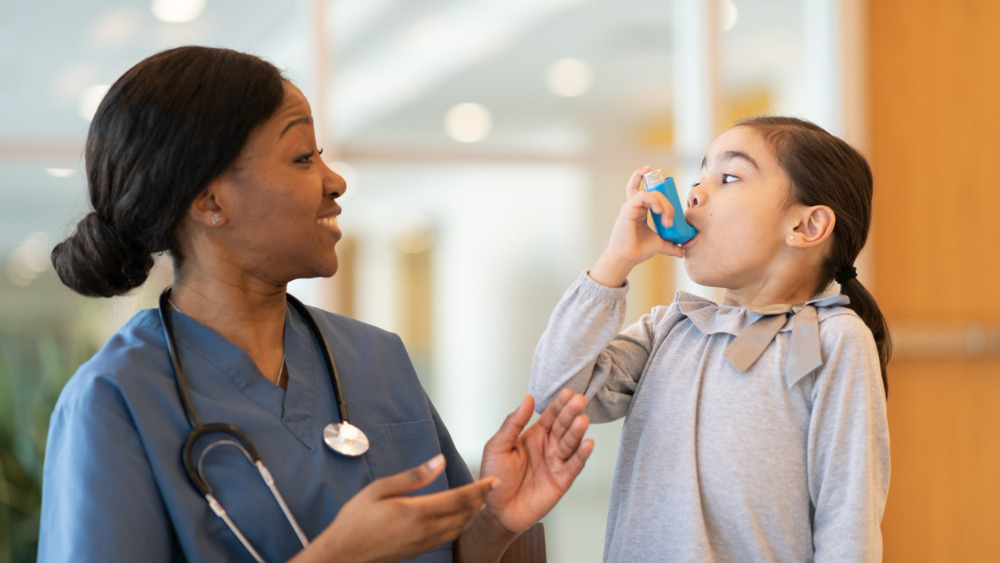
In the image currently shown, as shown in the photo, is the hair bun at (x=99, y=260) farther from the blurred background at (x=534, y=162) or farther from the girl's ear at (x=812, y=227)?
the blurred background at (x=534, y=162)

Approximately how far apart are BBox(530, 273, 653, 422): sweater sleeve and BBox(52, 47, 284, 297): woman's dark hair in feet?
1.66

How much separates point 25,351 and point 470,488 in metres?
2.09

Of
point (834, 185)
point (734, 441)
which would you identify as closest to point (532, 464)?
point (734, 441)

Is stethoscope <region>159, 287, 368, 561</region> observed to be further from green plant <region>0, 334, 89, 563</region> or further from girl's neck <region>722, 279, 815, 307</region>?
green plant <region>0, 334, 89, 563</region>

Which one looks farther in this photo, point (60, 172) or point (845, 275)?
point (60, 172)

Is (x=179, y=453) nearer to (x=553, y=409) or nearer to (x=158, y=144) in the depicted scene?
(x=158, y=144)

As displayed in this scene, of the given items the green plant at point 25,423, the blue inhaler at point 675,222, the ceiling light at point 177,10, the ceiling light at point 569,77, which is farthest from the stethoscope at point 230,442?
the ceiling light at point 569,77

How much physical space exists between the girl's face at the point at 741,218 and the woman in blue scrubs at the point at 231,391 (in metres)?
0.32

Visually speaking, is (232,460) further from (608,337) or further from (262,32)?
(262,32)

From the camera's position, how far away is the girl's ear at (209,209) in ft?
4.50

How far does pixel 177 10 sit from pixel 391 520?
88.4 inches

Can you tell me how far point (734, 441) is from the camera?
1431 mm

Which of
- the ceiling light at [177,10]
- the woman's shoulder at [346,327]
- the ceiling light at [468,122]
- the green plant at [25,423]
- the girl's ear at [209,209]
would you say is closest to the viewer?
the girl's ear at [209,209]

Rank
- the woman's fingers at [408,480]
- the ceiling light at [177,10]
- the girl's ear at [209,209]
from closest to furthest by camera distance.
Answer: the woman's fingers at [408,480]
the girl's ear at [209,209]
the ceiling light at [177,10]
